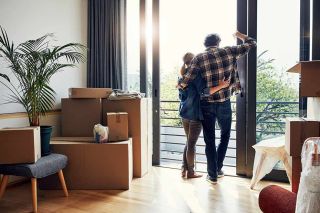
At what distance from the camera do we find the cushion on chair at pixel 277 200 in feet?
4.09

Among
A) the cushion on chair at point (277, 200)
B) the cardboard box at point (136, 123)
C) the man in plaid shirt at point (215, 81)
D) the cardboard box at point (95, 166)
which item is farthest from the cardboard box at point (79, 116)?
the cushion on chair at point (277, 200)

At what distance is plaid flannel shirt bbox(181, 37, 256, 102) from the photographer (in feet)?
9.20

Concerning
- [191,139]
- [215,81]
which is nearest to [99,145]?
[191,139]

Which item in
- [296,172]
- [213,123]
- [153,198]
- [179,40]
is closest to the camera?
[296,172]

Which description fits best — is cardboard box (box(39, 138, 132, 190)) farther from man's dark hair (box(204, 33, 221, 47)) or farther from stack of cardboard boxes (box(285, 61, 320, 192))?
stack of cardboard boxes (box(285, 61, 320, 192))

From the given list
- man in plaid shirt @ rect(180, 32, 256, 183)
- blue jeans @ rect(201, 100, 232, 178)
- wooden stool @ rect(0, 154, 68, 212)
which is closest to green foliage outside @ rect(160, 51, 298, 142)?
man in plaid shirt @ rect(180, 32, 256, 183)

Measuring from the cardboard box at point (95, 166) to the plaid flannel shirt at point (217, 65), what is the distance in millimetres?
956

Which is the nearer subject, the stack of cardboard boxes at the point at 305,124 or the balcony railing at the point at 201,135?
the stack of cardboard boxes at the point at 305,124

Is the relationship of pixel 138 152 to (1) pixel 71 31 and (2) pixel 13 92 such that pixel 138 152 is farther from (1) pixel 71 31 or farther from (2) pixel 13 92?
(1) pixel 71 31

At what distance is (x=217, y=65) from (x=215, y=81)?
0.16 meters

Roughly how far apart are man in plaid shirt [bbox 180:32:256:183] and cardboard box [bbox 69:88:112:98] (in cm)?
85

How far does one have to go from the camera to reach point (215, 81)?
9.32 feet

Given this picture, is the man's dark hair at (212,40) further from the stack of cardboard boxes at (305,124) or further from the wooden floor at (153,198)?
the wooden floor at (153,198)

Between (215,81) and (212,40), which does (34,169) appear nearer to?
(215,81)
